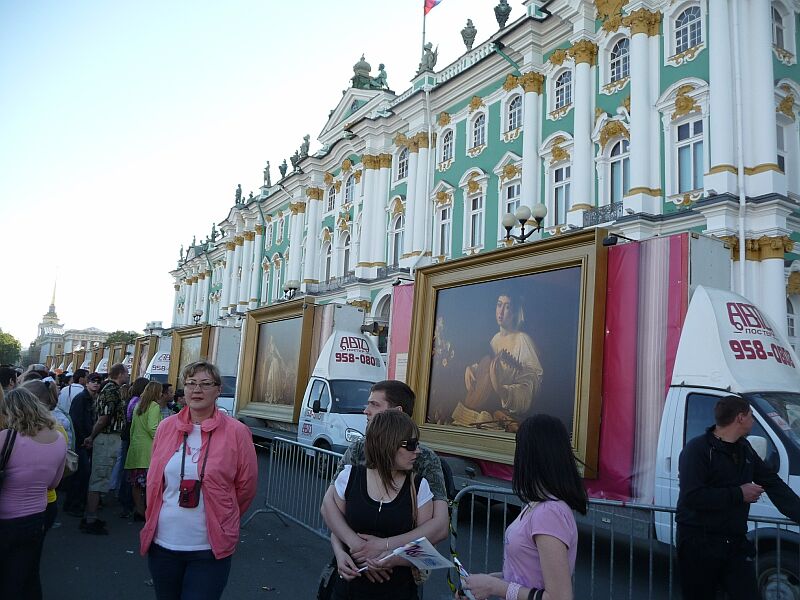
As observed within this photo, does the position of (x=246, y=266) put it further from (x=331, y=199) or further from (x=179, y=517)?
(x=179, y=517)

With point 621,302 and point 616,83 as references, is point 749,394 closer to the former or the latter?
point 621,302

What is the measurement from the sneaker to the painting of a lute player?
4.79m

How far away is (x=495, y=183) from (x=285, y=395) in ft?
46.0

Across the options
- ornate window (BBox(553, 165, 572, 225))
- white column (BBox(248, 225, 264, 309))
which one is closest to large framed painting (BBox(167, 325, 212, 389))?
ornate window (BBox(553, 165, 572, 225))

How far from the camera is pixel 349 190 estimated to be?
36.9 meters

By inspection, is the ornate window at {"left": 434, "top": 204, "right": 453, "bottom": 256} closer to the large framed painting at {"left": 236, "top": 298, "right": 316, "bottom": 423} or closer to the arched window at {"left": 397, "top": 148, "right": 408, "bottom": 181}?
the arched window at {"left": 397, "top": 148, "right": 408, "bottom": 181}


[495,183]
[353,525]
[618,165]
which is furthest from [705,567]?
[495,183]

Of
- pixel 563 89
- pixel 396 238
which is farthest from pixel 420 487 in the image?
pixel 396 238

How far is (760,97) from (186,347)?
20.0 meters

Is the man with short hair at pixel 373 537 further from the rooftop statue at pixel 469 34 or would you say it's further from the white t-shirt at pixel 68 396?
the rooftop statue at pixel 469 34

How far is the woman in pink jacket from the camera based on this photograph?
3.73 meters

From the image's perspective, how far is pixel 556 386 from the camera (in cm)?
816

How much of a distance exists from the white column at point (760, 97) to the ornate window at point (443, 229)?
13.0 meters

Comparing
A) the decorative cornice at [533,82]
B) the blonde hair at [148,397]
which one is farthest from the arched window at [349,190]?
the blonde hair at [148,397]
